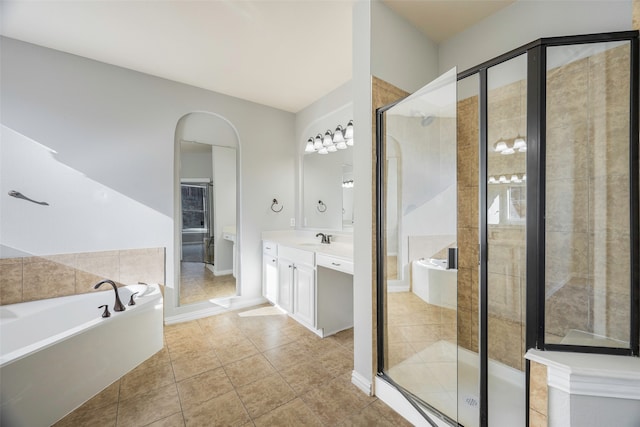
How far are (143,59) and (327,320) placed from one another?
10.5 feet

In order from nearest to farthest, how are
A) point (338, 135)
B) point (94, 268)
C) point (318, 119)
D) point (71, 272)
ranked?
point (71, 272) → point (94, 268) → point (338, 135) → point (318, 119)

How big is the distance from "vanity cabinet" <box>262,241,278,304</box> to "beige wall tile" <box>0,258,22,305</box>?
7.34ft

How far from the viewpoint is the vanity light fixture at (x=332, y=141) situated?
2.91 metres

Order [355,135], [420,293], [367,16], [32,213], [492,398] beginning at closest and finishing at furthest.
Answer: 1. [492,398]
2. [420,293]
3. [367,16]
4. [355,135]
5. [32,213]

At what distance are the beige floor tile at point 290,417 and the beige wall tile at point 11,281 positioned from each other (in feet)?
7.71

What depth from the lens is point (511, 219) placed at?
165cm

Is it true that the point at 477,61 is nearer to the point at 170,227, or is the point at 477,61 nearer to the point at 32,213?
the point at 170,227

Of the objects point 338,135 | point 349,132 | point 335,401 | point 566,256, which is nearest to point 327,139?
point 338,135

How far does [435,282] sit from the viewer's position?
1.51 m

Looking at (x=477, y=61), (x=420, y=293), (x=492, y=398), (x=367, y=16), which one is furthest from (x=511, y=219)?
(x=367, y=16)

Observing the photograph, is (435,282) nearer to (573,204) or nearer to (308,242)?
(573,204)

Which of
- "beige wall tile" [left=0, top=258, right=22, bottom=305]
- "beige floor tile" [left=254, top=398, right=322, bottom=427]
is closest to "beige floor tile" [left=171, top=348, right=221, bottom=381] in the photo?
"beige floor tile" [left=254, top=398, right=322, bottom=427]

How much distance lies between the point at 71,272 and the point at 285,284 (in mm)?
2049

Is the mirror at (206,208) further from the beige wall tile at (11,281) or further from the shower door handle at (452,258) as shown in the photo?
the shower door handle at (452,258)
